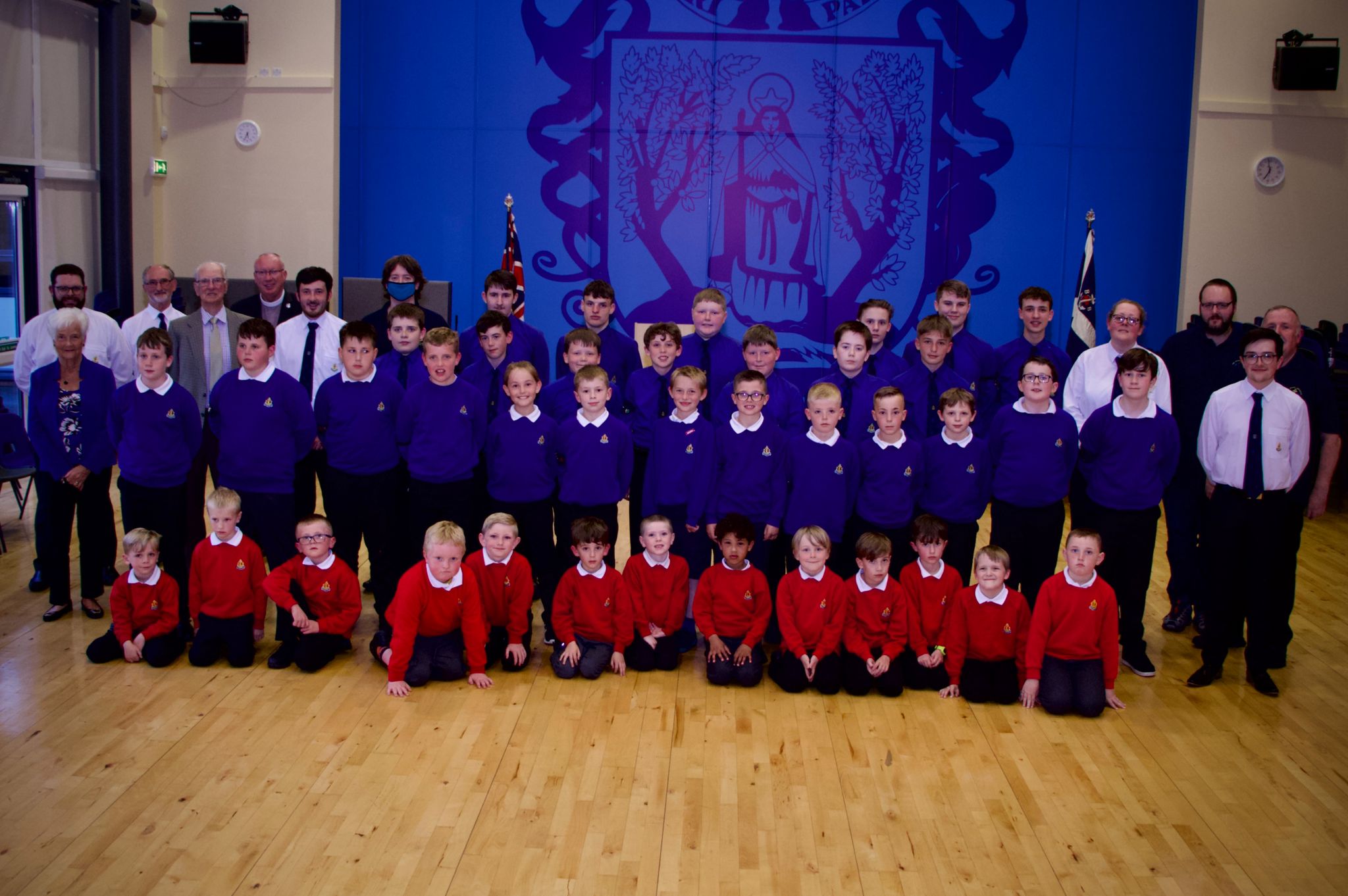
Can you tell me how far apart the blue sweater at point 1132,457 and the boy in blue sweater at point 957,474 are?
1.61ft

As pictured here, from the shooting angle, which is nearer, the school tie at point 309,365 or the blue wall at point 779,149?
the school tie at point 309,365

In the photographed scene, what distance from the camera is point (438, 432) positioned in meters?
5.48

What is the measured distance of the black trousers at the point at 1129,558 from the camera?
5.30m

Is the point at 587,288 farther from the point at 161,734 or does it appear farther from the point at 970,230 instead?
the point at 970,230

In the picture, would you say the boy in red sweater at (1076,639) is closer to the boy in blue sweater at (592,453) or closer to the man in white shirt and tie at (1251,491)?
the man in white shirt and tie at (1251,491)

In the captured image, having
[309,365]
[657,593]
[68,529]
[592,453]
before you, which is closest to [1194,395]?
[657,593]

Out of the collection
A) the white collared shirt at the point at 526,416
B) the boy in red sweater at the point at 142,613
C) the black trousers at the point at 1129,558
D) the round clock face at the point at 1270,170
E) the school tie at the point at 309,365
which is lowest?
the boy in red sweater at the point at 142,613

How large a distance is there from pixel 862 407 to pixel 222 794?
129 inches

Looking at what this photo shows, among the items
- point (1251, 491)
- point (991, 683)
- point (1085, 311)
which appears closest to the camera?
point (991, 683)

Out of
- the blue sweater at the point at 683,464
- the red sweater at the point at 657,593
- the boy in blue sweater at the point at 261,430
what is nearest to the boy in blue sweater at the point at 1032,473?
the blue sweater at the point at 683,464

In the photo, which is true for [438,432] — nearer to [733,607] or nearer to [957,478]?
[733,607]

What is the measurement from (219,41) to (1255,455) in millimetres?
8442

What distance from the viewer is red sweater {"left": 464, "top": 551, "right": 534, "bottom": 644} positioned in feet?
17.3

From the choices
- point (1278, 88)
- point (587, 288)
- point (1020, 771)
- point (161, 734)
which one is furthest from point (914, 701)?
point (1278, 88)
